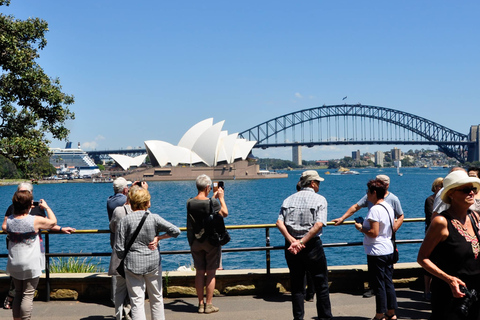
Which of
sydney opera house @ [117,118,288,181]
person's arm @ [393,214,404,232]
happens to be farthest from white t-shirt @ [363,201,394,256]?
sydney opera house @ [117,118,288,181]

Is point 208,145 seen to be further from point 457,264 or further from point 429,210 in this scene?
point 457,264

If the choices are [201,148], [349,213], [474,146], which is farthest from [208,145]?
[349,213]

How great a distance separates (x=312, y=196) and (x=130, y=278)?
5.26ft

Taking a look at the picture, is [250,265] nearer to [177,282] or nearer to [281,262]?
[281,262]

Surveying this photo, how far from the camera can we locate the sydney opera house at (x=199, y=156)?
285 ft

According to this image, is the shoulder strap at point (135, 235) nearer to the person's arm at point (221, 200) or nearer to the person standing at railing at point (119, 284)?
the person standing at railing at point (119, 284)

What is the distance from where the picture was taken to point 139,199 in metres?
3.96

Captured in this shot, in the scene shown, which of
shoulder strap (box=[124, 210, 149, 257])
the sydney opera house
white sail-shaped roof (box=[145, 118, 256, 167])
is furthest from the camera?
the sydney opera house

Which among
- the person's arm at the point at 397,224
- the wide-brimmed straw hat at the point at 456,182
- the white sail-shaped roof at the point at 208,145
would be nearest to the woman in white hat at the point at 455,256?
the wide-brimmed straw hat at the point at 456,182

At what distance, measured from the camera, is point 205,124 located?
272 ft

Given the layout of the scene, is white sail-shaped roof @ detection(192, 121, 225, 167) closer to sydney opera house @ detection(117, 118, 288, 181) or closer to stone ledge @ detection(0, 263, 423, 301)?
sydney opera house @ detection(117, 118, 288, 181)

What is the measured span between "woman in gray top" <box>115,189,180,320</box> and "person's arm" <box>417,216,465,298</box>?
1.96 m

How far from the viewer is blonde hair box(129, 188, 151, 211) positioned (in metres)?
3.97

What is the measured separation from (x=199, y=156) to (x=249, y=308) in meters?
85.5
